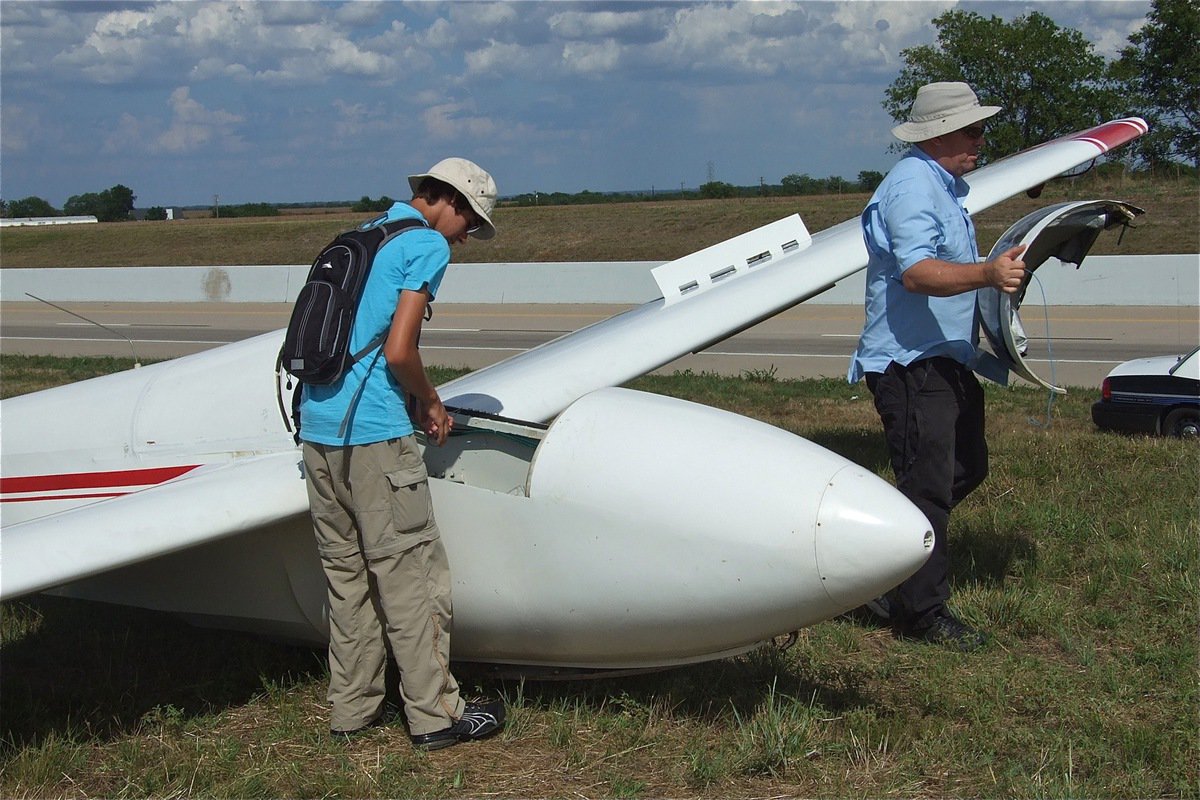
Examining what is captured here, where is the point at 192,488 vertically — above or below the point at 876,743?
above

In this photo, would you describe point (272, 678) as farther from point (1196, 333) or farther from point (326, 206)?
point (326, 206)

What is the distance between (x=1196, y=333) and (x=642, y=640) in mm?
16839

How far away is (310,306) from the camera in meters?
3.76

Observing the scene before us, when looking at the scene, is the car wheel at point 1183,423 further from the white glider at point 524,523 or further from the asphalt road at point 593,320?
the white glider at point 524,523

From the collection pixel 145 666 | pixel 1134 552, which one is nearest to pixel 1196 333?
pixel 1134 552

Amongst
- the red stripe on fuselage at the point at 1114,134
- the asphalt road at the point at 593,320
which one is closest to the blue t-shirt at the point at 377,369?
the red stripe on fuselage at the point at 1114,134

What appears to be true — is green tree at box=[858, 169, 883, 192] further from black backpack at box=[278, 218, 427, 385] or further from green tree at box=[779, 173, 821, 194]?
black backpack at box=[278, 218, 427, 385]

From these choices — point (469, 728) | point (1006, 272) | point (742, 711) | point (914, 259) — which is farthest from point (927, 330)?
point (469, 728)

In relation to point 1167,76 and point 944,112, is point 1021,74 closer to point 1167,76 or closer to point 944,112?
point 1167,76

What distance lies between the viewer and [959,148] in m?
4.69

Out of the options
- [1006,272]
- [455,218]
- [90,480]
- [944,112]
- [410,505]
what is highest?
[944,112]

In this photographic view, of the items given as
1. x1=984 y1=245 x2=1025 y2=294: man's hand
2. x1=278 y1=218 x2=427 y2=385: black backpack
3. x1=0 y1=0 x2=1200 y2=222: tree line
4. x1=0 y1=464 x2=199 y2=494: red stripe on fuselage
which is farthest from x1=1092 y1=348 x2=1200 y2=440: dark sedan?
x1=0 y1=0 x2=1200 y2=222: tree line

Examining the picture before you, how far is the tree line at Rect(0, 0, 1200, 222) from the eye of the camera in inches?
1716

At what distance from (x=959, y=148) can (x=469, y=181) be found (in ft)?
6.95
